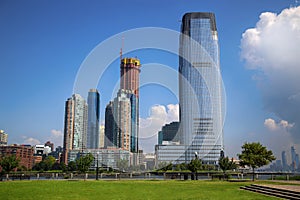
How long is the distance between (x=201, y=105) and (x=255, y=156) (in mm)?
137247

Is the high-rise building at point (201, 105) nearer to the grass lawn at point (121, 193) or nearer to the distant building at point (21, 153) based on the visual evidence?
the distant building at point (21, 153)

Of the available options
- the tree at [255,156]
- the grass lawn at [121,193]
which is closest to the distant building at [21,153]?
the tree at [255,156]

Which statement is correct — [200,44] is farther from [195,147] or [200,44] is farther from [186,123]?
[195,147]

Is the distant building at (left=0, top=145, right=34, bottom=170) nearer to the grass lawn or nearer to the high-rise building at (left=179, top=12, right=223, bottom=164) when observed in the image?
the high-rise building at (left=179, top=12, right=223, bottom=164)

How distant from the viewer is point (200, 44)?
18762 centimetres

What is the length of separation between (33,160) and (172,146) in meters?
85.4

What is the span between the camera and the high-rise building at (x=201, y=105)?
17675cm

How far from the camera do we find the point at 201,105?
179625 millimetres

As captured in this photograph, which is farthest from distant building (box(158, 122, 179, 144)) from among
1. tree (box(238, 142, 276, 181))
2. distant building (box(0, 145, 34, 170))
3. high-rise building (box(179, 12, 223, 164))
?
tree (box(238, 142, 276, 181))

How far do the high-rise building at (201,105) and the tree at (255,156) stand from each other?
130 metres

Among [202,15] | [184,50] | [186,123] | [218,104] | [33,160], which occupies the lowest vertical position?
[33,160]

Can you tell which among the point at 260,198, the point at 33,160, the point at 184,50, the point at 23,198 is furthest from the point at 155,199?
the point at 33,160

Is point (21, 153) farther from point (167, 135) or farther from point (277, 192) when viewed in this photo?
point (277, 192)

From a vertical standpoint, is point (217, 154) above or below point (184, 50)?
below
